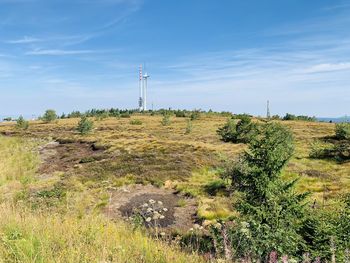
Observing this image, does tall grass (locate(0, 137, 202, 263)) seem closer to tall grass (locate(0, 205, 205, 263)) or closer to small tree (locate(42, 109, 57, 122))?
tall grass (locate(0, 205, 205, 263))

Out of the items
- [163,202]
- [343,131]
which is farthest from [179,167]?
[343,131]

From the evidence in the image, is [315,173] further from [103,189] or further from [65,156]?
[65,156]

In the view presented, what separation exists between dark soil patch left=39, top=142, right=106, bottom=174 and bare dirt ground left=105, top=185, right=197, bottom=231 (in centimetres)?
987

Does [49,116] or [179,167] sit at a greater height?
[49,116]

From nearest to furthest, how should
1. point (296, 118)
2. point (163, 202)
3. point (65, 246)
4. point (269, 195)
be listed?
point (65, 246), point (269, 195), point (163, 202), point (296, 118)

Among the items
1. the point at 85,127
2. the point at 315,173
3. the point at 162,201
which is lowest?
the point at 162,201

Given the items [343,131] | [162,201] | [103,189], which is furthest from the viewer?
[343,131]

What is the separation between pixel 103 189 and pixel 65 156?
1615 centimetres

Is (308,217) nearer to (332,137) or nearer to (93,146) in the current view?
(93,146)

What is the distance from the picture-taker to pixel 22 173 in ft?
91.1

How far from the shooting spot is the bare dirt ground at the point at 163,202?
649 inches

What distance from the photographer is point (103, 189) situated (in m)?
22.0

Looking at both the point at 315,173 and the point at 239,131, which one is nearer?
the point at 315,173

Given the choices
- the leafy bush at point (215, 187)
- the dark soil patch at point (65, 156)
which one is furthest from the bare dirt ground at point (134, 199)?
the leafy bush at point (215, 187)
